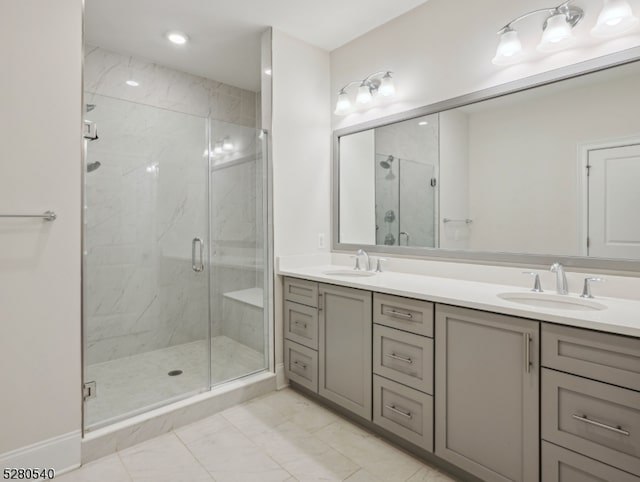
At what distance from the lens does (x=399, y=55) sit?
8.20ft

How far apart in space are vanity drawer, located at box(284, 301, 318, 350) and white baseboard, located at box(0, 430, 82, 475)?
1.32m

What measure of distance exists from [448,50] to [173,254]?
2267 mm

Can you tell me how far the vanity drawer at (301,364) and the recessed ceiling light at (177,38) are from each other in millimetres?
2454

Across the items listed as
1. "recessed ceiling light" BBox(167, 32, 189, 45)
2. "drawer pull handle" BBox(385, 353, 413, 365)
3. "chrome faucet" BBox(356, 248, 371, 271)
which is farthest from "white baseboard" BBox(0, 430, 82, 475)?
"recessed ceiling light" BBox(167, 32, 189, 45)

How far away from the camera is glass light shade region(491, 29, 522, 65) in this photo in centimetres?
185

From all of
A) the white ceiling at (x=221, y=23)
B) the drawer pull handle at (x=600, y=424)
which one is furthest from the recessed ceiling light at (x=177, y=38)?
the drawer pull handle at (x=600, y=424)

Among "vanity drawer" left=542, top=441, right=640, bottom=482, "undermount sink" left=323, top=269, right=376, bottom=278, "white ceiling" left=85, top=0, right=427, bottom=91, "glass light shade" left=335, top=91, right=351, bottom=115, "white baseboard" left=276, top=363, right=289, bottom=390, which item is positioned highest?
"white ceiling" left=85, top=0, right=427, bottom=91

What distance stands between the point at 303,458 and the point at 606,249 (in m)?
1.79

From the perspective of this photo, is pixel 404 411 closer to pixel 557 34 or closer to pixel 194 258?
pixel 194 258

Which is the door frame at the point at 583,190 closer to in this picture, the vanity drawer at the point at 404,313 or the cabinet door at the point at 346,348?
the vanity drawer at the point at 404,313

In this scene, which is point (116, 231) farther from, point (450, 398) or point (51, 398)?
point (450, 398)

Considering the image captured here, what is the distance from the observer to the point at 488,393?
4.90ft

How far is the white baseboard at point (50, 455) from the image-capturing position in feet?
5.24

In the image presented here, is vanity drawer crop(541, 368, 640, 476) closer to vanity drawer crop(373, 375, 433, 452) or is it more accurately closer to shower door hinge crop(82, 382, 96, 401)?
vanity drawer crop(373, 375, 433, 452)
